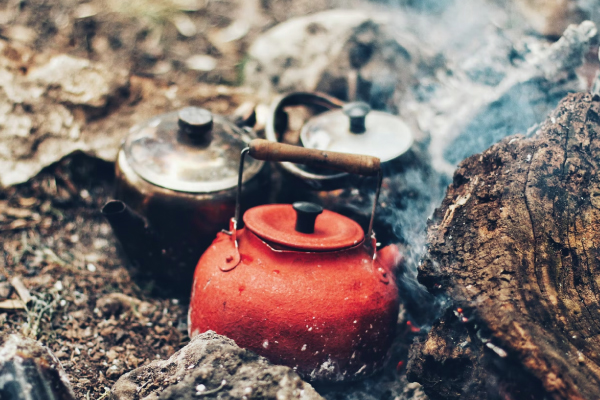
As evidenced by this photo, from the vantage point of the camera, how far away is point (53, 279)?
9.60 ft

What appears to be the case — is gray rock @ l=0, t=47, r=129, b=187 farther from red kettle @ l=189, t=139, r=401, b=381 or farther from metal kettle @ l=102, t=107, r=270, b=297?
red kettle @ l=189, t=139, r=401, b=381

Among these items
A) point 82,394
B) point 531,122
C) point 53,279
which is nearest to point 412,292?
point 531,122

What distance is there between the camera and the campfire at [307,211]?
1801 mm

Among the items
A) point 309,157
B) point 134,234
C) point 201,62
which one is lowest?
point 134,234

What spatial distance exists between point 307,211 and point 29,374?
1355 mm

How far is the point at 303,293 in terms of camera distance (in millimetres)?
2100

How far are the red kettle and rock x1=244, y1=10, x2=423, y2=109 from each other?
2.14 m

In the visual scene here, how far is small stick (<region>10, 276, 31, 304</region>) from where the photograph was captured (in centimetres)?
266

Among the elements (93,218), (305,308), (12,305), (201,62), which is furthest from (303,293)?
(201,62)

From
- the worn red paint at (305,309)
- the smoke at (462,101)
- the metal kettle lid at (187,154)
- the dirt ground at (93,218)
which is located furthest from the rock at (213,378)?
the metal kettle lid at (187,154)

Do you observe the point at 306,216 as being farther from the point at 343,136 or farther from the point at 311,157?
the point at 343,136

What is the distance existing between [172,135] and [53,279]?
1.27m

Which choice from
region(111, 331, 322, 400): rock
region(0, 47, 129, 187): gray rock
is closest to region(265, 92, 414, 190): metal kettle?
region(111, 331, 322, 400): rock

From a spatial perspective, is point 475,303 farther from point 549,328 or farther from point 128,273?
point 128,273
